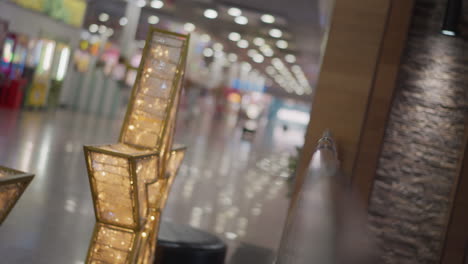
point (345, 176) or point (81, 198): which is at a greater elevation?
point (345, 176)

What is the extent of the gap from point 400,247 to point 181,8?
49.9 ft

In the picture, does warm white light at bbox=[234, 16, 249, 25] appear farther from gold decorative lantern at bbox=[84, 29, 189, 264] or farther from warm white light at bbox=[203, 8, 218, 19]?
gold decorative lantern at bbox=[84, 29, 189, 264]

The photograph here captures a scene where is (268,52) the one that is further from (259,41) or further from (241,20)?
(241,20)

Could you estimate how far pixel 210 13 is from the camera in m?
17.8

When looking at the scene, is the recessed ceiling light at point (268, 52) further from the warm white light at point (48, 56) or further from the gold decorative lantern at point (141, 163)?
the gold decorative lantern at point (141, 163)

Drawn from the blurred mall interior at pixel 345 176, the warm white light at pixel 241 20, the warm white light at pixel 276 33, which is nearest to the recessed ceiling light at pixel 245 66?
the warm white light at pixel 276 33

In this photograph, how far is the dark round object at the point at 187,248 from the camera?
4090 mm

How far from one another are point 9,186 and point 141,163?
2.69 ft

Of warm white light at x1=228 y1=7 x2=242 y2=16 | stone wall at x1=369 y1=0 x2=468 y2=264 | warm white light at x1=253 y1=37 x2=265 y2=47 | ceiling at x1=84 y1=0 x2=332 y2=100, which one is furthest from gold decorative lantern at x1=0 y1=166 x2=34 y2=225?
warm white light at x1=253 y1=37 x2=265 y2=47

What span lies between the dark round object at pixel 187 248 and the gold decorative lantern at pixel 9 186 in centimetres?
212

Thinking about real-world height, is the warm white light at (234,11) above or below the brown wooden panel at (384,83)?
above

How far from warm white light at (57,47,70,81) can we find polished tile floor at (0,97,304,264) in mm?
3309

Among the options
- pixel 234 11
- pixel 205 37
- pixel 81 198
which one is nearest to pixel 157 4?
pixel 234 11

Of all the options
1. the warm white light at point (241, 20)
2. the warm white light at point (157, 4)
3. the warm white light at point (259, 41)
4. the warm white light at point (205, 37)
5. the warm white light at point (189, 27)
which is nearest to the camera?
the warm white light at point (241, 20)
